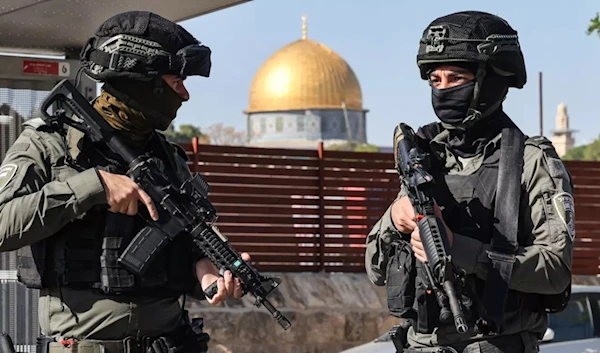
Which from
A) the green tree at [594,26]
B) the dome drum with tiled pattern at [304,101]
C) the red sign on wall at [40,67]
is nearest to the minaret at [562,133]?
the dome drum with tiled pattern at [304,101]

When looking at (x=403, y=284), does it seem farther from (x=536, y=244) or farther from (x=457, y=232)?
(x=536, y=244)

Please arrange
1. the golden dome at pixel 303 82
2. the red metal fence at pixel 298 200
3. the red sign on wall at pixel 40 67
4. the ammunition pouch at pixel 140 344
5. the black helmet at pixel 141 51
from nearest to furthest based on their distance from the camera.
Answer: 1. the ammunition pouch at pixel 140 344
2. the black helmet at pixel 141 51
3. the red sign on wall at pixel 40 67
4. the red metal fence at pixel 298 200
5. the golden dome at pixel 303 82

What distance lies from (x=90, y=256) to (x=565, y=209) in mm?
1653

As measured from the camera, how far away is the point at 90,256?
4.35 metres

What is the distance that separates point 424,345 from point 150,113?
4.25 feet

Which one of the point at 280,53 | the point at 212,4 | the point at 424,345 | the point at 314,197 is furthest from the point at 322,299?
the point at 280,53

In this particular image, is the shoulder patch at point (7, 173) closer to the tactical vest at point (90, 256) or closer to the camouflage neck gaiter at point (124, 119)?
the tactical vest at point (90, 256)

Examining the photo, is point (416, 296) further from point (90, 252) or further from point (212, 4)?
point (212, 4)

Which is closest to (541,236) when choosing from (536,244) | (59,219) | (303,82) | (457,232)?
(536,244)

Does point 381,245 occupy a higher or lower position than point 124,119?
lower

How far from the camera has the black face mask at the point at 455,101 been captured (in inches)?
179

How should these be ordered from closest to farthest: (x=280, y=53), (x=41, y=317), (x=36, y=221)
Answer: (x=36, y=221)
(x=41, y=317)
(x=280, y=53)

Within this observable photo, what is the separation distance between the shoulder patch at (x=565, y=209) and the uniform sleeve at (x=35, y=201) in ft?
5.10

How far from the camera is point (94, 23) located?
6730 millimetres
